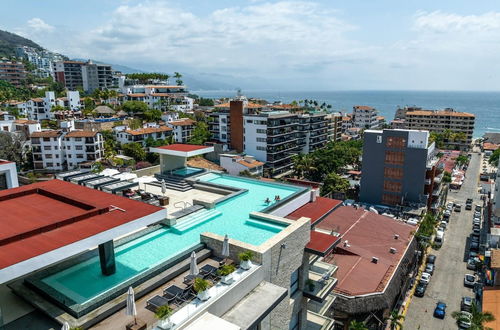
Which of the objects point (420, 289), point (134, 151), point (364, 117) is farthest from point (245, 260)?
point (364, 117)

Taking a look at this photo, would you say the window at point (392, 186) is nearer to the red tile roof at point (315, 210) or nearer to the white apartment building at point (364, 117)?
the red tile roof at point (315, 210)

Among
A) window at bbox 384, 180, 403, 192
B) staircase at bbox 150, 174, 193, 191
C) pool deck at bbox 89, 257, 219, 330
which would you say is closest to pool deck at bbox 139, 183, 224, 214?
staircase at bbox 150, 174, 193, 191

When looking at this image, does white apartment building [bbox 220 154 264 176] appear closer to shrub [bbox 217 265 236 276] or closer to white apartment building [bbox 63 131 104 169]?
white apartment building [bbox 63 131 104 169]

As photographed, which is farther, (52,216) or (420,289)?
(420,289)

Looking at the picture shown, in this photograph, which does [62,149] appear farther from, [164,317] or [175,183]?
[164,317]

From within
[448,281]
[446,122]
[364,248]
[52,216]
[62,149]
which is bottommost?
[448,281]

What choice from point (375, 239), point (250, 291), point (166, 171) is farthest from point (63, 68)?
point (250, 291)

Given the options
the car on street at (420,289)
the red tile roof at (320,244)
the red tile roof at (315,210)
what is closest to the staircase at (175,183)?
the red tile roof at (315,210)

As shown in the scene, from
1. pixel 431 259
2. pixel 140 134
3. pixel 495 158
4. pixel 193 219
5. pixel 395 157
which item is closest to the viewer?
pixel 193 219
